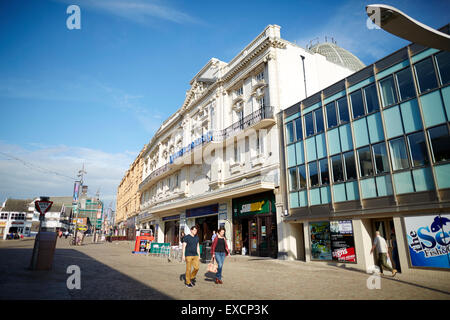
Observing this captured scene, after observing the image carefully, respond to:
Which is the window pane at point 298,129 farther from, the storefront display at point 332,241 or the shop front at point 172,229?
the shop front at point 172,229

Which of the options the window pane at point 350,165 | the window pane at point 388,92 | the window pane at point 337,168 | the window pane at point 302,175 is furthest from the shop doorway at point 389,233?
the window pane at point 388,92

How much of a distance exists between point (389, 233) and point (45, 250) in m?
14.2

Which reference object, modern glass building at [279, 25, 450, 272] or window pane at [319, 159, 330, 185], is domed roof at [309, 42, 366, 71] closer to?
modern glass building at [279, 25, 450, 272]

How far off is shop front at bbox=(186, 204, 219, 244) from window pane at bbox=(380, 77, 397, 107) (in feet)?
50.1

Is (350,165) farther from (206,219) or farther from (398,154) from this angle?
(206,219)

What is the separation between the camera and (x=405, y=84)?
12.2 metres

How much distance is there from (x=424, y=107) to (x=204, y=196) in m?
16.6

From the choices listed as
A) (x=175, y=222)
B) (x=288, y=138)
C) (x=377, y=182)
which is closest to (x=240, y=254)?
(x=288, y=138)

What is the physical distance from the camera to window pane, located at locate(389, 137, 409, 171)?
1189 centimetres

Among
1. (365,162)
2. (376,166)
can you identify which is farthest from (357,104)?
(376,166)

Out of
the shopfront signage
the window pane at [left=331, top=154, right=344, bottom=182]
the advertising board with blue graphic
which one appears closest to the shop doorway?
the advertising board with blue graphic

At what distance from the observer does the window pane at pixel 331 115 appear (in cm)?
1538
